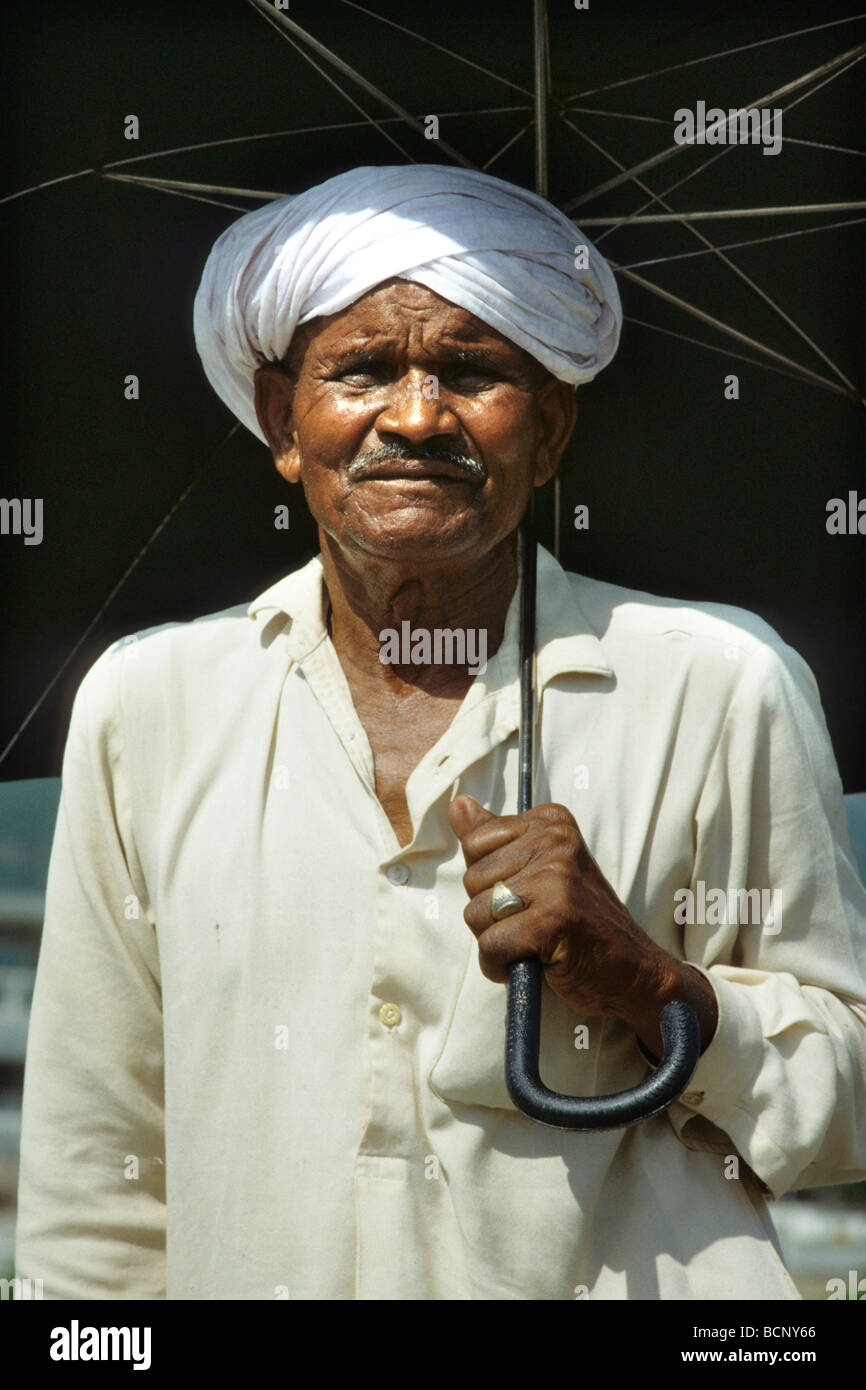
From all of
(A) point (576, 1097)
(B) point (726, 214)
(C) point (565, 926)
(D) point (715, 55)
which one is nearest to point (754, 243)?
(B) point (726, 214)

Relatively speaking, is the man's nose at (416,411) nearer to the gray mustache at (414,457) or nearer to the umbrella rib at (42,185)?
the gray mustache at (414,457)

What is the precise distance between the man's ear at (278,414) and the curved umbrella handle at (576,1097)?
0.90 m

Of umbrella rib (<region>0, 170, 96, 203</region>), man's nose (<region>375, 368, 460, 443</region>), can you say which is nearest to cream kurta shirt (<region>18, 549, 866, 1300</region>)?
man's nose (<region>375, 368, 460, 443</region>)

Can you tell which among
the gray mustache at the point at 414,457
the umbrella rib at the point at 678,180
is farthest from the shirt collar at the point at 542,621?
the umbrella rib at the point at 678,180

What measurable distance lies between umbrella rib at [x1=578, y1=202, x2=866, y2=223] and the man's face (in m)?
0.40

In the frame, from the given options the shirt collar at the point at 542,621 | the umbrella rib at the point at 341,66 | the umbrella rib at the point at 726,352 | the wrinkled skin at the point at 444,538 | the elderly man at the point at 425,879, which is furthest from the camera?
the umbrella rib at the point at 726,352

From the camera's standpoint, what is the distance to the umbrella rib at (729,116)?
2.87 metres

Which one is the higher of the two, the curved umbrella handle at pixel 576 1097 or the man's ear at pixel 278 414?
the man's ear at pixel 278 414

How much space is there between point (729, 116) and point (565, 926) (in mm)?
1421

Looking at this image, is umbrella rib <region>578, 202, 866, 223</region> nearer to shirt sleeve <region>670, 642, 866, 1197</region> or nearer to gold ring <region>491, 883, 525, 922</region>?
shirt sleeve <region>670, 642, 866, 1197</region>

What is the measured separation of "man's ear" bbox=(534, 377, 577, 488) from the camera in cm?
271

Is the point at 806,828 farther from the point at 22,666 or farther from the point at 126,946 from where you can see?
the point at 22,666

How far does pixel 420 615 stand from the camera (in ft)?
8.93
